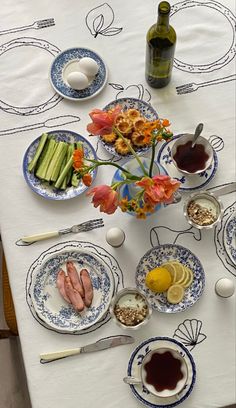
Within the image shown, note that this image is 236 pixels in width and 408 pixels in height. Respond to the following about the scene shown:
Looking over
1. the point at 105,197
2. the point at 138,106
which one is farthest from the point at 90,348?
the point at 138,106

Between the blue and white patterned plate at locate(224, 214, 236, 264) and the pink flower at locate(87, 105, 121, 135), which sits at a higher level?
the pink flower at locate(87, 105, 121, 135)

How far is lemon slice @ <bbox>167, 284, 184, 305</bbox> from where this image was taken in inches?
49.4

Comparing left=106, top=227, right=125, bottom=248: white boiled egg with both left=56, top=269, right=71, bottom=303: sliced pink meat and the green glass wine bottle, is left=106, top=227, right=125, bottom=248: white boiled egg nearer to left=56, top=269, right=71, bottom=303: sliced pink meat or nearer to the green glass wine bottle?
left=56, top=269, right=71, bottom=303: sliced pink meat

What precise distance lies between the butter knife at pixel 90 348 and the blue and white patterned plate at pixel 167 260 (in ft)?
0.34

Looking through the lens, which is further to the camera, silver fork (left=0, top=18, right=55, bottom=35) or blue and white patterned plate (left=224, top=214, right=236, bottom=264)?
silver fork (left=0, top=18, right=55, bottom=35)

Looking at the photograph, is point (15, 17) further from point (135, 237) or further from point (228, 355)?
point (228, 355)

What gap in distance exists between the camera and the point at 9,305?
1.53 m

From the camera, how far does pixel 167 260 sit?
4.28ft

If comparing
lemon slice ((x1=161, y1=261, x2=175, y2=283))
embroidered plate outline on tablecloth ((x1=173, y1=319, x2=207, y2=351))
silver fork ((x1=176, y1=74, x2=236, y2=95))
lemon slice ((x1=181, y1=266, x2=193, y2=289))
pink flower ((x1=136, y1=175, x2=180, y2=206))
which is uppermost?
silver fork ((x1=176, y1=74, x2=236, y2=95))

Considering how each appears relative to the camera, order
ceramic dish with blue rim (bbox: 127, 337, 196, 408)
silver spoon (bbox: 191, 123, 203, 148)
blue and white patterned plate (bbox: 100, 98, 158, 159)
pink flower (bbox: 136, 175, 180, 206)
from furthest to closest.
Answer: blue and white patterned plate (bbox: 100, 98, 158, 159) → silver spoon (bbox: 191, 123, 203, 148) → ceramic dish with blue rim (bbox: 127, 337, 196, 408) → pink flower (bbox: 136, 175, 180, 206)

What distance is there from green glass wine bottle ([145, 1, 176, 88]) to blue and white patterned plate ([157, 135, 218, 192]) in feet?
0.62

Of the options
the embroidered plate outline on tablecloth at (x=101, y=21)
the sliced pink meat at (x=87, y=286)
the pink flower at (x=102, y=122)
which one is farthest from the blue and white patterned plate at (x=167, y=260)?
the embroidered plate outline on tablecloth at (x=101, y=21)

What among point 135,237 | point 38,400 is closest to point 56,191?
A: point 135,237

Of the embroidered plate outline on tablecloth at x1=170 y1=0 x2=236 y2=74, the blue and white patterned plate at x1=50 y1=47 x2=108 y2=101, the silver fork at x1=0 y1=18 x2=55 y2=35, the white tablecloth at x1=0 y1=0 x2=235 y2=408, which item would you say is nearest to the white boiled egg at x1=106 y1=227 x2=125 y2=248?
the white tablecloth at x1=0 y1=0 x2=235 y2=408
